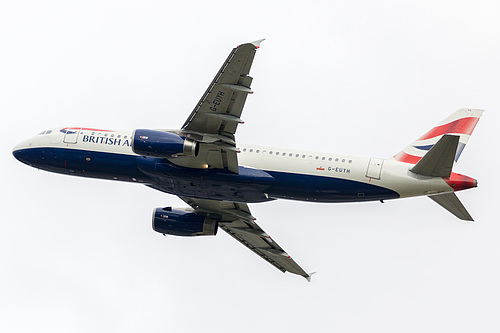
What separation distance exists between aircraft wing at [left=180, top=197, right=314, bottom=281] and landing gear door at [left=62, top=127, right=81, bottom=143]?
8.39 metres

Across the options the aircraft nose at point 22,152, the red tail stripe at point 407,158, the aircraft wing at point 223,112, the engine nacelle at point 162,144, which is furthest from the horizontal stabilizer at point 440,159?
the aircraft nose at point 22,152

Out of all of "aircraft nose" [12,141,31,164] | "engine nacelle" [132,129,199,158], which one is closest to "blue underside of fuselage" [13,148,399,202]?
"engine nacelle" [132,129,199,158]

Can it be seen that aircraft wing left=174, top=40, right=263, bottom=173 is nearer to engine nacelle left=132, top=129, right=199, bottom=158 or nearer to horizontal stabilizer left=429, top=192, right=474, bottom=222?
engine nacelle left=132, top=129, right=199, bottom=158

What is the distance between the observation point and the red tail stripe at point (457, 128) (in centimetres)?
5231

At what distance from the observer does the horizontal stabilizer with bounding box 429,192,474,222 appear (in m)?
48.9

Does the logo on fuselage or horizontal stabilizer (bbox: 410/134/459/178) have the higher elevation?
horizontal stabilizer (bbox: 410/134/459/178)

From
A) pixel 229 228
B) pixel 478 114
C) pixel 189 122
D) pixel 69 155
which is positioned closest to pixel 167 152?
pixel 189 122

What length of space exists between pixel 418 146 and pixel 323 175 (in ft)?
21.6

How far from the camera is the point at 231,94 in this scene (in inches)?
1812

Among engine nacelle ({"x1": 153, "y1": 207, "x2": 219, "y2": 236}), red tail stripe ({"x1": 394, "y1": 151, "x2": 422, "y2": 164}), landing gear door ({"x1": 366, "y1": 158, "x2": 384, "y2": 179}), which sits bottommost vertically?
engine nacelle ({"x1": 153, "y1": 207, "x2": 219, "y2": 236})

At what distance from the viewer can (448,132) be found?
5256 cm

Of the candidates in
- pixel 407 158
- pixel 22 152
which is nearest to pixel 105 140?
pixel 22 152

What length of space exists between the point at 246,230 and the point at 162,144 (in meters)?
13.5

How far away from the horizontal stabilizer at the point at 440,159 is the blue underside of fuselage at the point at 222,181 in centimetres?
235
